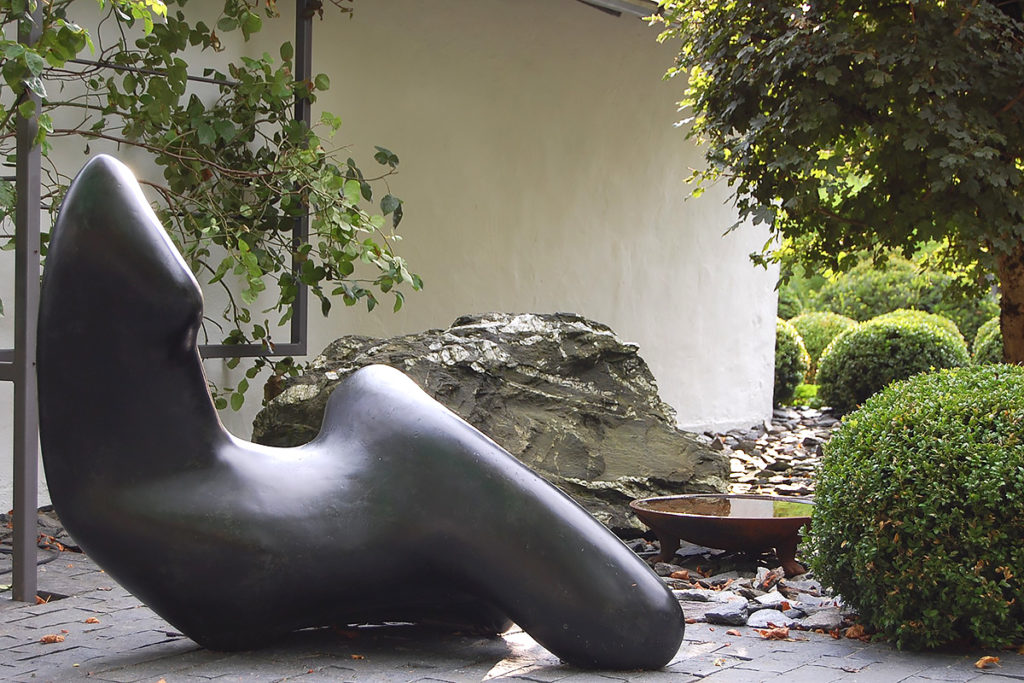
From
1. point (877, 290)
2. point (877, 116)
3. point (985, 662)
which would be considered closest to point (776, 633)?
point (985, 662)

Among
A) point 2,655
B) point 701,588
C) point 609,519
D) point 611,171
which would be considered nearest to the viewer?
point 2,655

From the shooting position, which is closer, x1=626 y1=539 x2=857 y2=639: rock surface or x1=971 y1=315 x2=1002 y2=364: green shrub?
x1=626 y1=539 x2=857 y2=639: rock surface

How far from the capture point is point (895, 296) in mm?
18219

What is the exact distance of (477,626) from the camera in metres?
3.70

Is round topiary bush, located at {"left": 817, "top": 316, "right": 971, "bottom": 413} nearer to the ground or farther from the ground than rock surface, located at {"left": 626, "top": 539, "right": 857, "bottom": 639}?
farther from the ground

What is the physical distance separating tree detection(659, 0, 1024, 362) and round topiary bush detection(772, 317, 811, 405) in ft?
20.7

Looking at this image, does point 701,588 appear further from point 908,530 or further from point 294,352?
point 294,352

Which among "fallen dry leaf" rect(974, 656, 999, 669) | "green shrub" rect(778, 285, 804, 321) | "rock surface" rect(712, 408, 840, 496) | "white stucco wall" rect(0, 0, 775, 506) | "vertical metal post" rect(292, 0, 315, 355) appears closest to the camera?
"fallen dry leaf" rect(974, 656, 999, 669)

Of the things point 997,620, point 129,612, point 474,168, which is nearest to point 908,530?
point 997,620

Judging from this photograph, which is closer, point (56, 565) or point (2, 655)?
point (2, 655)

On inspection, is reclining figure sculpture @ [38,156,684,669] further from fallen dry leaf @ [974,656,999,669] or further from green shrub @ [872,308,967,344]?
green shrub @ [872,308,967,344]

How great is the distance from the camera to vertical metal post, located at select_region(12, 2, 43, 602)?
4.31m

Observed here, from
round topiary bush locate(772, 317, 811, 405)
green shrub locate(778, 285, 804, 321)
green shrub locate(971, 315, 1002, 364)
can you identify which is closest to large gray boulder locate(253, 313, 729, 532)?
green shrub locate(971, 315, 1002, 364)

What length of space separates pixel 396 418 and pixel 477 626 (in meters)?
0.75
